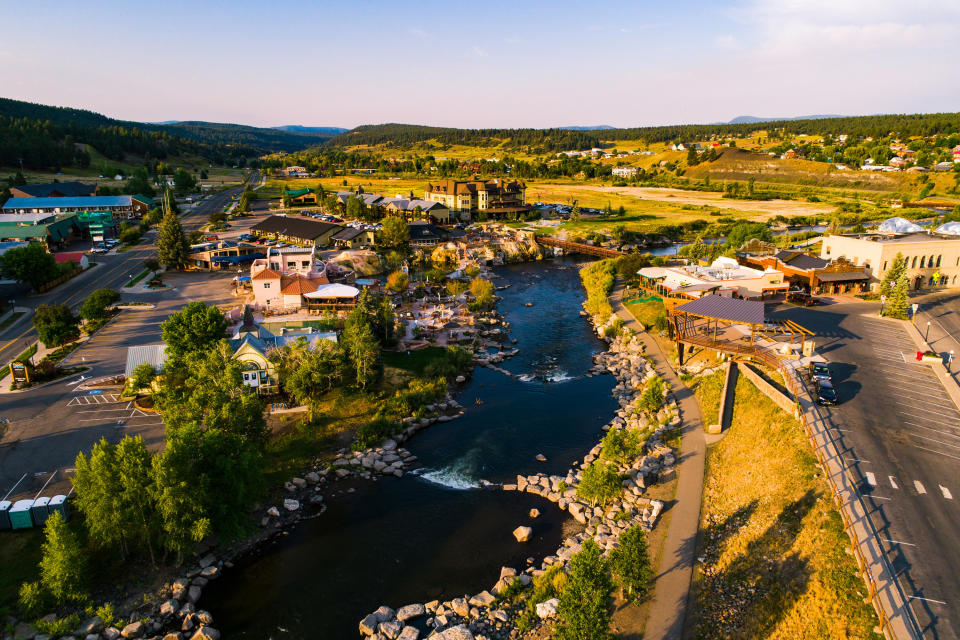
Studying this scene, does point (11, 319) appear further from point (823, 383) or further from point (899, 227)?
point (899, 227)

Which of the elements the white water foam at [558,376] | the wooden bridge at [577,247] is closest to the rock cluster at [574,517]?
the white water foam at [558,376]

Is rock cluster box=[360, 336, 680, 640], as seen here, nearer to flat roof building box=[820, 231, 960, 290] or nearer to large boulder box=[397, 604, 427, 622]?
large boulder box=[397, 604, 427, 622]

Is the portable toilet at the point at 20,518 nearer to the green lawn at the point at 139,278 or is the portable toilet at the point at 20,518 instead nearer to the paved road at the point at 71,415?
the paved road at the point at 71,415

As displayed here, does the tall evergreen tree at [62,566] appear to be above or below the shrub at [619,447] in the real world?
above

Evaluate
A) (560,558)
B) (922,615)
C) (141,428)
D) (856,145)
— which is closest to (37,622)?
(141,428)

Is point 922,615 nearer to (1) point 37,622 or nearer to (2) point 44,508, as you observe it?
(1) point 37,622

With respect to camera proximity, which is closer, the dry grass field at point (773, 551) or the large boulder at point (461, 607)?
the dry grass field at point (773, 551)
